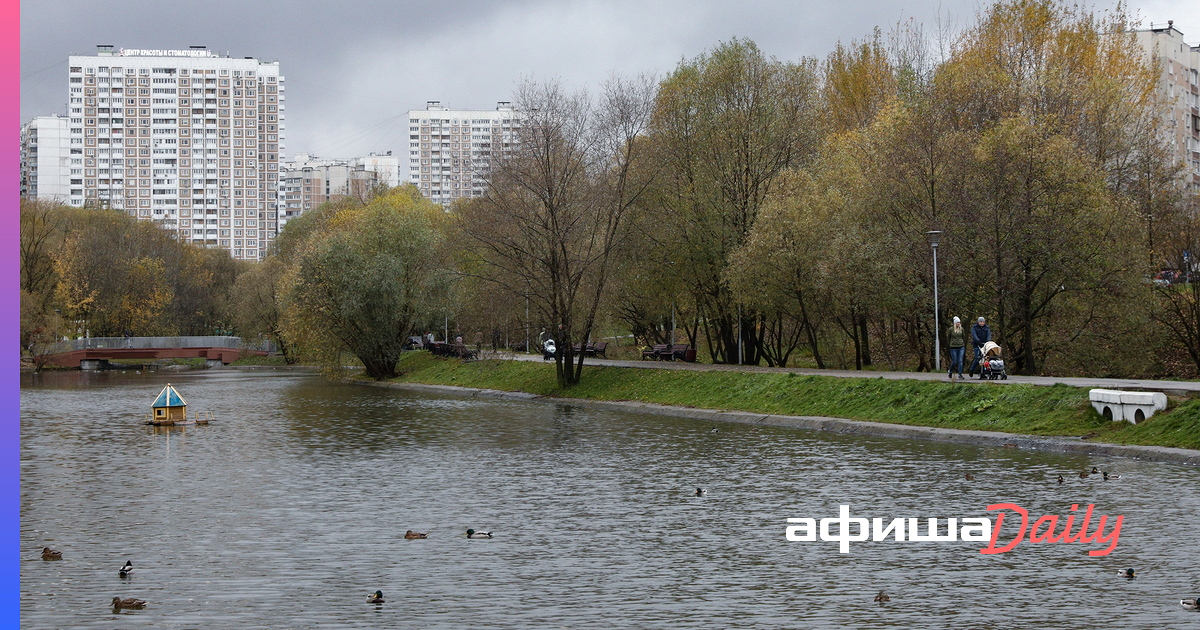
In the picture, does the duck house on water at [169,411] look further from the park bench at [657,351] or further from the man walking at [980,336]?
the park bench at [657,351]

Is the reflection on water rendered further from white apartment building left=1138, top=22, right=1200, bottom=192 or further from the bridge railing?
white apartment building left=1138, top=22, right=1200, bottom=192

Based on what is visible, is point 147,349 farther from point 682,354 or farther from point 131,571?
point 131,571

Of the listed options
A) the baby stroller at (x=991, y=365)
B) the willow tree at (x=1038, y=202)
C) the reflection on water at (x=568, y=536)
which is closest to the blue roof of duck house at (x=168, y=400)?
the reflection on water at (x=568, y=536)

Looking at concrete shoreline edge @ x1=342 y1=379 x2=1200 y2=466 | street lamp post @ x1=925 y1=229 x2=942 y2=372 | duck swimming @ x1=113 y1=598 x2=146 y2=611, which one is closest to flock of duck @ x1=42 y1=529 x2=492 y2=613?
duck swimming @ x1=113 y1=598 x2=146 y2=611

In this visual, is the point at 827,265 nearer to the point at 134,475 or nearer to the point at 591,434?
the point at 591,434

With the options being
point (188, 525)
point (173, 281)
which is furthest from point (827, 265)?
point (173, 281)

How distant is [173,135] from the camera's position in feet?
618

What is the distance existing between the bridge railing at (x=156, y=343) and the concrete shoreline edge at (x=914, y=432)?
6371 cm

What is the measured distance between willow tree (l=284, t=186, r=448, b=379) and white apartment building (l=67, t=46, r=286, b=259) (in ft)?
426

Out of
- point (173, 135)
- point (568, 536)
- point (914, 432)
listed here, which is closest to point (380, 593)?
point (568, 536)

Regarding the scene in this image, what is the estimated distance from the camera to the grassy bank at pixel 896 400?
22250 millimetres

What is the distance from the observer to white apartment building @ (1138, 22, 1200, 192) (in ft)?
319

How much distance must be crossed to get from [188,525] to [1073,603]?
11.3 m

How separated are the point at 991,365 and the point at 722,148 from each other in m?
20.6
